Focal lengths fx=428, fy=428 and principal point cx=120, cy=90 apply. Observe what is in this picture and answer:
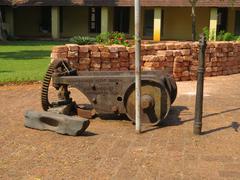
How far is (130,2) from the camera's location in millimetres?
27469

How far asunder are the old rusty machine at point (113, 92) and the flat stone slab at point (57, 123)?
501mm

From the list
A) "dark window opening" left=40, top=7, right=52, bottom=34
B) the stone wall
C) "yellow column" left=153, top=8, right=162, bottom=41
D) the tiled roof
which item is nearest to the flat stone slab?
the stone wall

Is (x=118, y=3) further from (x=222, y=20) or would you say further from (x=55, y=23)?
(x=222, y=20)

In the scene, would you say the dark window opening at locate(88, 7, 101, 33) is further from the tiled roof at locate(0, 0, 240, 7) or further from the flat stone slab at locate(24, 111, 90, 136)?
the flat stone slab at locate(24, 111, 90, 136)

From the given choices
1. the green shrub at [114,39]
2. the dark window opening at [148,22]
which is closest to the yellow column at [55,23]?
the dark window opening at [148,22]

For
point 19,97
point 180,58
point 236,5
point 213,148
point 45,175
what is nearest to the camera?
point 45,175

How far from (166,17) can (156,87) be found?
76.7 feet

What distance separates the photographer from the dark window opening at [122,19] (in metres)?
29.8

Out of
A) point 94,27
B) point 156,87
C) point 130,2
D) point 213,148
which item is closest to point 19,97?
point 156,87

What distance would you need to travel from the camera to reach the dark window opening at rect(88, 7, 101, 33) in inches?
1198

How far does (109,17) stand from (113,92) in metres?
24.0

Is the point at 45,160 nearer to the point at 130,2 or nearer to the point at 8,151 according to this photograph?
the point at 8,151

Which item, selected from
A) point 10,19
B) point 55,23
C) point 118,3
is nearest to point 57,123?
point 118,3

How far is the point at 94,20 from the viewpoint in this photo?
3058cm
